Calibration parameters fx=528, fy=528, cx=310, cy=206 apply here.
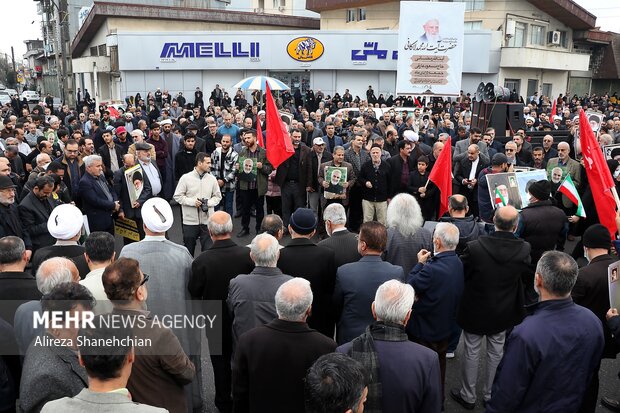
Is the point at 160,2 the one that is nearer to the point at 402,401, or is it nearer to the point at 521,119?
the point at 521,119

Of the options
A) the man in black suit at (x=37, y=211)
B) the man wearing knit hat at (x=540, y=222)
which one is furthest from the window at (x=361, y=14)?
the man in black suit at (x=37, y=211)

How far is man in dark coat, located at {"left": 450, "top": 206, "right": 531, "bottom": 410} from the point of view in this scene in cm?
441

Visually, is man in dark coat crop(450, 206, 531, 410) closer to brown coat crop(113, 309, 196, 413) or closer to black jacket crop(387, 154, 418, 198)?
brown coat crop(113, 309, 196, 413)

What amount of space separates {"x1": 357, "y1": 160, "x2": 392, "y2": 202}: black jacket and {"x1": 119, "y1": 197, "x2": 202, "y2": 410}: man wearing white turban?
473cm

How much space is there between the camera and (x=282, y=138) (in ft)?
27.6

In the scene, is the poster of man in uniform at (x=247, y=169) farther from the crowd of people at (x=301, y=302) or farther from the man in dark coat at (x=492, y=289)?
the man in dark coat at (x=492, y=289)

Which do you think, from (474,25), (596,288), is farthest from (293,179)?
(474,25)

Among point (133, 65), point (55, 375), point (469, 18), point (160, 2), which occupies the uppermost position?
point (160, 2)

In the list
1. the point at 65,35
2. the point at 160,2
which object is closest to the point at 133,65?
the point at 65,35

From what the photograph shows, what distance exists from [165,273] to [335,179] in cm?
473

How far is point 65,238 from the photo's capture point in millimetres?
4500

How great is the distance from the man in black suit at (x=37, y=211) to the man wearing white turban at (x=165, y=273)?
7.58 ft

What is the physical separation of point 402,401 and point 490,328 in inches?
77.7

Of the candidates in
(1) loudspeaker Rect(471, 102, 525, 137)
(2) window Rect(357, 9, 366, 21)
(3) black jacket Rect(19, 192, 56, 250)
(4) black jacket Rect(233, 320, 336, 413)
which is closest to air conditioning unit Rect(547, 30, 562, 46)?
(2) window Rect(357, 9, 366, 21)
